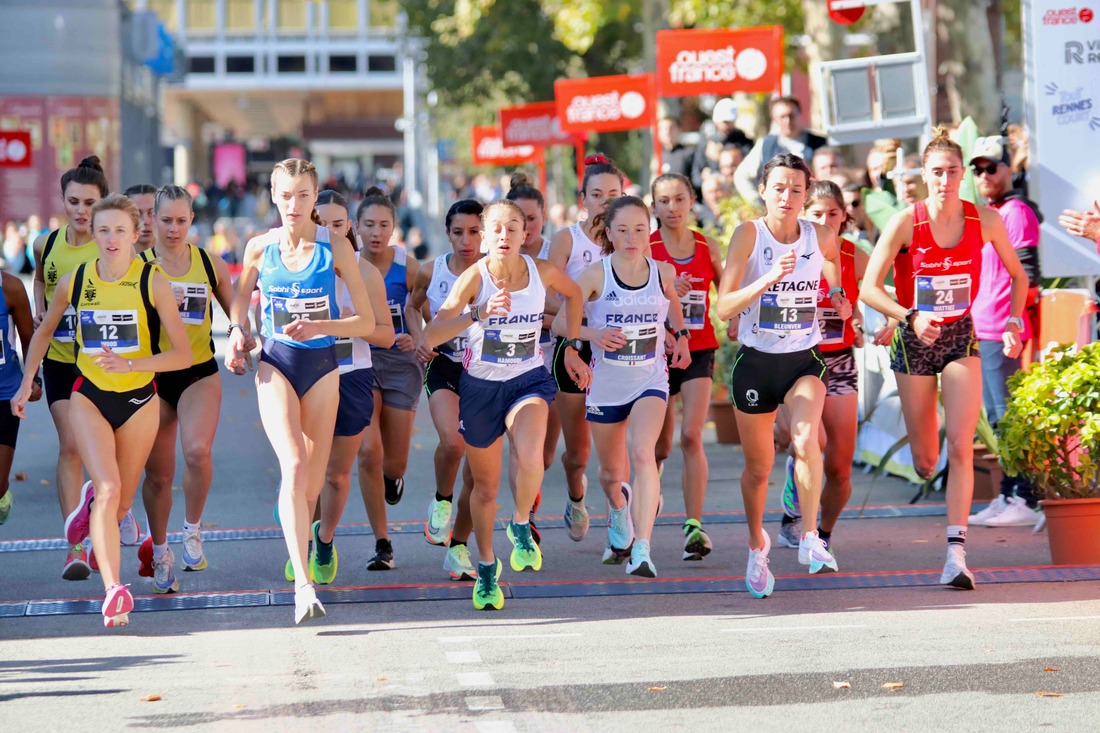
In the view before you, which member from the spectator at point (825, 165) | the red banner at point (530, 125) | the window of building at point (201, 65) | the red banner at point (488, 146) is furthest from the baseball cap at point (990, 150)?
the window of building at point (201, 65)

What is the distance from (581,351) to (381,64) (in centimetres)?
10558

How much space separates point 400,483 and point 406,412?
513 mm

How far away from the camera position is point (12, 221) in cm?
2939

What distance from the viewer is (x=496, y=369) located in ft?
27.0

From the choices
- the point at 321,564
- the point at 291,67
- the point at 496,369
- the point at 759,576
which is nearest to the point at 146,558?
the point at 321,564

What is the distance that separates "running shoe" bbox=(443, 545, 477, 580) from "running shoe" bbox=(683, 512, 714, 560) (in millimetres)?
1131

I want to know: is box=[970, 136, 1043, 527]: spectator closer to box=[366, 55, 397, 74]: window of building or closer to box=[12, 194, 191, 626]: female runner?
box=[12, 194, 191, 626]: female runner

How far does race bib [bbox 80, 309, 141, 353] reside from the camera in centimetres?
801

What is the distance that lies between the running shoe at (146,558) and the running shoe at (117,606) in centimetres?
116

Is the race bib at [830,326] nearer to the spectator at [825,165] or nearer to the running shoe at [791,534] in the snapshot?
the running shoe at [791,534]

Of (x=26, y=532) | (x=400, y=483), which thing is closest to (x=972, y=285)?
(x=400, y=483)

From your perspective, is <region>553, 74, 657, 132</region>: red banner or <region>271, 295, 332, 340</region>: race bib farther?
<region>553, 74, 657, 132</region>: red banner

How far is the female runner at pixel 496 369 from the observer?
26.9 ft

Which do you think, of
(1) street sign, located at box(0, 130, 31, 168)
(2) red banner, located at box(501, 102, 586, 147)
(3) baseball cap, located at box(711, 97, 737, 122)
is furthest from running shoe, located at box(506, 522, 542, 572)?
(2) red banner, located at box(501, 102, 586, 147)
